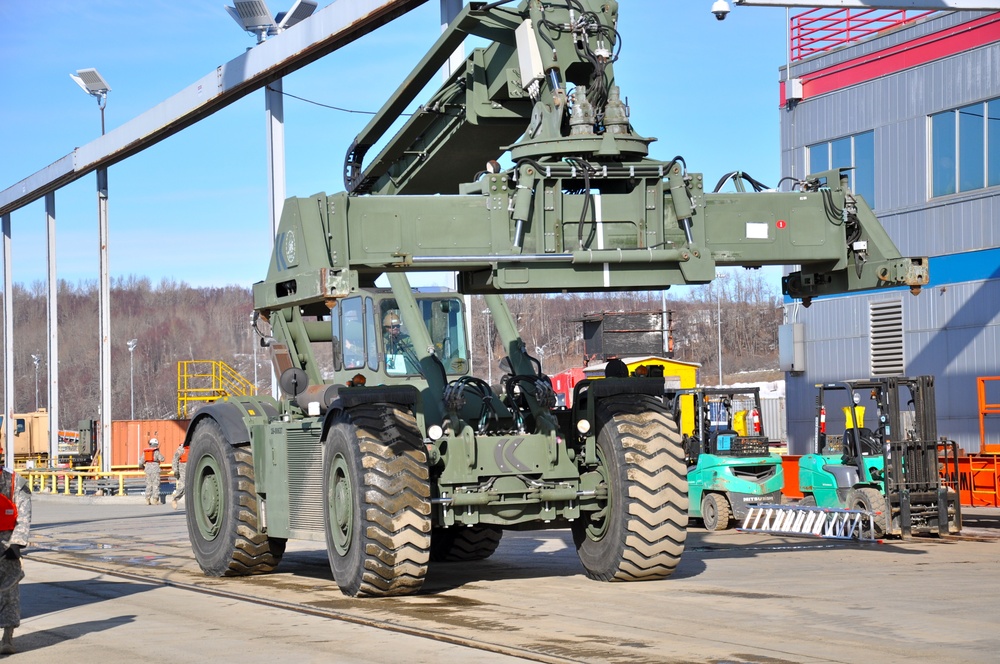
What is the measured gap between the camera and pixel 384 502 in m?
11.0

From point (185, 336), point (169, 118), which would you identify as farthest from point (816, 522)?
point (185, 336)

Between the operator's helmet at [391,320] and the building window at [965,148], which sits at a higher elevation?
the building window at [965,148]

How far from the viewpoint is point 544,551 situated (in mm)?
16594

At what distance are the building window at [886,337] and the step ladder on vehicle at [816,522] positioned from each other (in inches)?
380

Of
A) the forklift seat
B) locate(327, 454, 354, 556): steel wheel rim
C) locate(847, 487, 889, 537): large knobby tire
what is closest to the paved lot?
locate(327, 454, 354, 556): steel wheel rim

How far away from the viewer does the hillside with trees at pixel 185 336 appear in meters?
123

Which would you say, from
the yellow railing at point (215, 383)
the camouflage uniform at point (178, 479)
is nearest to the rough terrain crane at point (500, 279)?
the camouflage uniform at point (178, 479)

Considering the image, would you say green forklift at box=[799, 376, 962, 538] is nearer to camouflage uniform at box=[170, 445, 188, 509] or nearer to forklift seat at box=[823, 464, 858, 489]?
forklift seat at box=[823, 464, 858, 489]

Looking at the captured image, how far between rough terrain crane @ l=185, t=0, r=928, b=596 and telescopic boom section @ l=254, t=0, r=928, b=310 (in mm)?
18

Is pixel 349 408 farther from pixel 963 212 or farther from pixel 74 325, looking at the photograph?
pixel 74 325

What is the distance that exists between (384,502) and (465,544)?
4.31m

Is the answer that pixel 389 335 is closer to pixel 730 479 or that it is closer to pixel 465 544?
pixel 465 544

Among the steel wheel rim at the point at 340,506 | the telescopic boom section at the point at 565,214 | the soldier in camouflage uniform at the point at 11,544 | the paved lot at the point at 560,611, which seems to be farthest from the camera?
the steel wheel rim at the point at 340,506

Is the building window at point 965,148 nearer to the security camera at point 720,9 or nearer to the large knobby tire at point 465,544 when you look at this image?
the security camera at point 720,9
